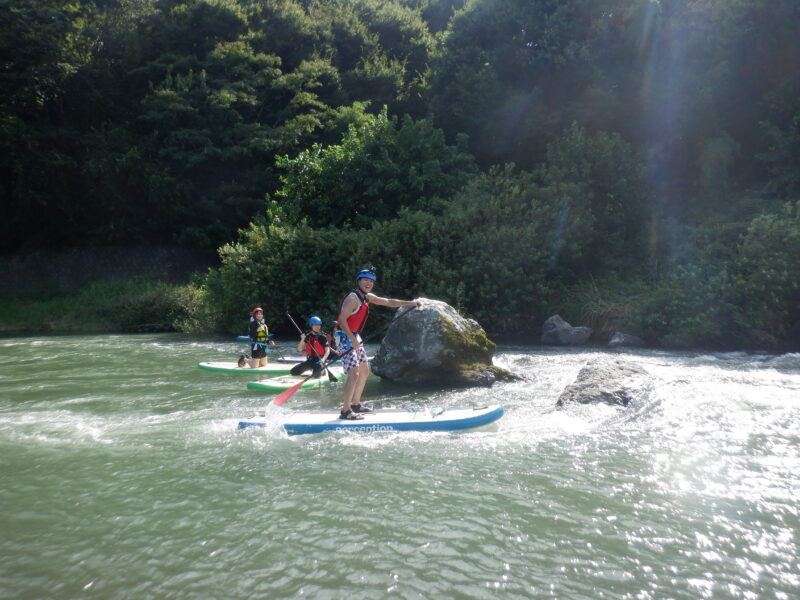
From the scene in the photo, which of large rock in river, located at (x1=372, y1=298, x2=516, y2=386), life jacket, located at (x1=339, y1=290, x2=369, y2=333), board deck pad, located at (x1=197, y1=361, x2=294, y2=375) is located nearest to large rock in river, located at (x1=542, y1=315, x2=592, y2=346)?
large rock in river, located at (x1=372, y1=298, x2=516, y2=386)

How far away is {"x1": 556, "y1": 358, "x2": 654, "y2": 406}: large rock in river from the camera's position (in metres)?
8.56

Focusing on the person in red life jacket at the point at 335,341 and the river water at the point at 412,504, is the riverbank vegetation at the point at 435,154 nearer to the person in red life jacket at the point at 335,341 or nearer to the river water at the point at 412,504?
the person in red life jacket at the point at 335,341

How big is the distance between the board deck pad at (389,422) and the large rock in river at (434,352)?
2.72 metres

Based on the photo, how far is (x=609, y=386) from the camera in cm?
881

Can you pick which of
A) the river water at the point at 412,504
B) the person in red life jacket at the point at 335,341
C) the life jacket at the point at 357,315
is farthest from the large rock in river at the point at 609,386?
the person in red life jacket at the point at 335,341

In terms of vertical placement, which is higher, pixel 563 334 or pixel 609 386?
pixel 563 334

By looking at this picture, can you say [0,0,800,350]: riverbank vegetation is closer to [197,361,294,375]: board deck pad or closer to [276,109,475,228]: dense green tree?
[276,109,475,228]: dense green tree

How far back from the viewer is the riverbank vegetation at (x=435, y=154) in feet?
61.6

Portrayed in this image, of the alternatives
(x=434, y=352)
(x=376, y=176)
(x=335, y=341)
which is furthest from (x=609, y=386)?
(x=376, y=176)

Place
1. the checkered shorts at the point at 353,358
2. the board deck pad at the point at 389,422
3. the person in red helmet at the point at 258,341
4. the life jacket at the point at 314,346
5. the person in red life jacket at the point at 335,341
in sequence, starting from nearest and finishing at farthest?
the board deck pad at the point at 389,422 → the checkered shorts at the point at 353,358 → the person in red life jacket at the point at 335,341 → the life jacket at the point at 314,346 → the person in red helmet at the point at 258,341

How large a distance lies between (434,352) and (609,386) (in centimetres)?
303

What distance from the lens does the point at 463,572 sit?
4258mm

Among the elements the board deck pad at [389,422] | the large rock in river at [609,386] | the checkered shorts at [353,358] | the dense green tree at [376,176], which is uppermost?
the dense green tree at [376,176]

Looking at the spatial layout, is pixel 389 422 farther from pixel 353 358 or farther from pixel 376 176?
pixel 376 176
